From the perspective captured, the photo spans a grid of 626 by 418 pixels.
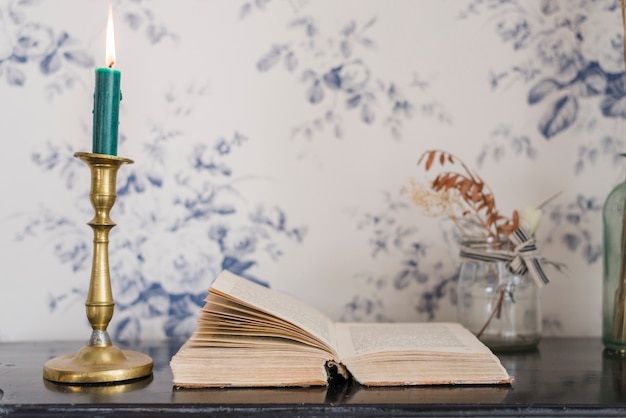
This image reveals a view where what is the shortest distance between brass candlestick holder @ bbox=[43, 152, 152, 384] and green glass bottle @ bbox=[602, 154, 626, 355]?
2.04 ft

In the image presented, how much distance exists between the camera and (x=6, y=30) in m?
1.05

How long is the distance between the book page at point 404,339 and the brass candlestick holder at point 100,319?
24cm

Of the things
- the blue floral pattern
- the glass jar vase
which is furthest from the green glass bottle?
the blue floral pattern

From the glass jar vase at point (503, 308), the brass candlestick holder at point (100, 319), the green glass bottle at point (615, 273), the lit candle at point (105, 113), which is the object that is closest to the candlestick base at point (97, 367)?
the brass candlestick holder at point (100, 319)

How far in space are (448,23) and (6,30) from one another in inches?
27.1

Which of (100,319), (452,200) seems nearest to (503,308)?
(452,200)

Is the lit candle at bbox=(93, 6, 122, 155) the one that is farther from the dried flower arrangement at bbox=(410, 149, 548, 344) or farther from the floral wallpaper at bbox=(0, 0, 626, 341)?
the dried flower arrangement at bbox=(410, 149, 548, 344)

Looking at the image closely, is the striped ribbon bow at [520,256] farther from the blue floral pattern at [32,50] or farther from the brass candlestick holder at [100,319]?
the blue floral pattern at [32,50]

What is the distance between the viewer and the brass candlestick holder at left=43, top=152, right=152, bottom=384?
741 mm

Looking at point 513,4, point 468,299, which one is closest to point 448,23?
point 513,4

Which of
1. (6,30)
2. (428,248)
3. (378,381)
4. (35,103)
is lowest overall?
(378,381)

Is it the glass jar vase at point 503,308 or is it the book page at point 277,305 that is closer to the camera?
the book page at point 277,305

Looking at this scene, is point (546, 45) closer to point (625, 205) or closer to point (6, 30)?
point (625, 205)

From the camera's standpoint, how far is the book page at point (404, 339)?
77 centimetres
